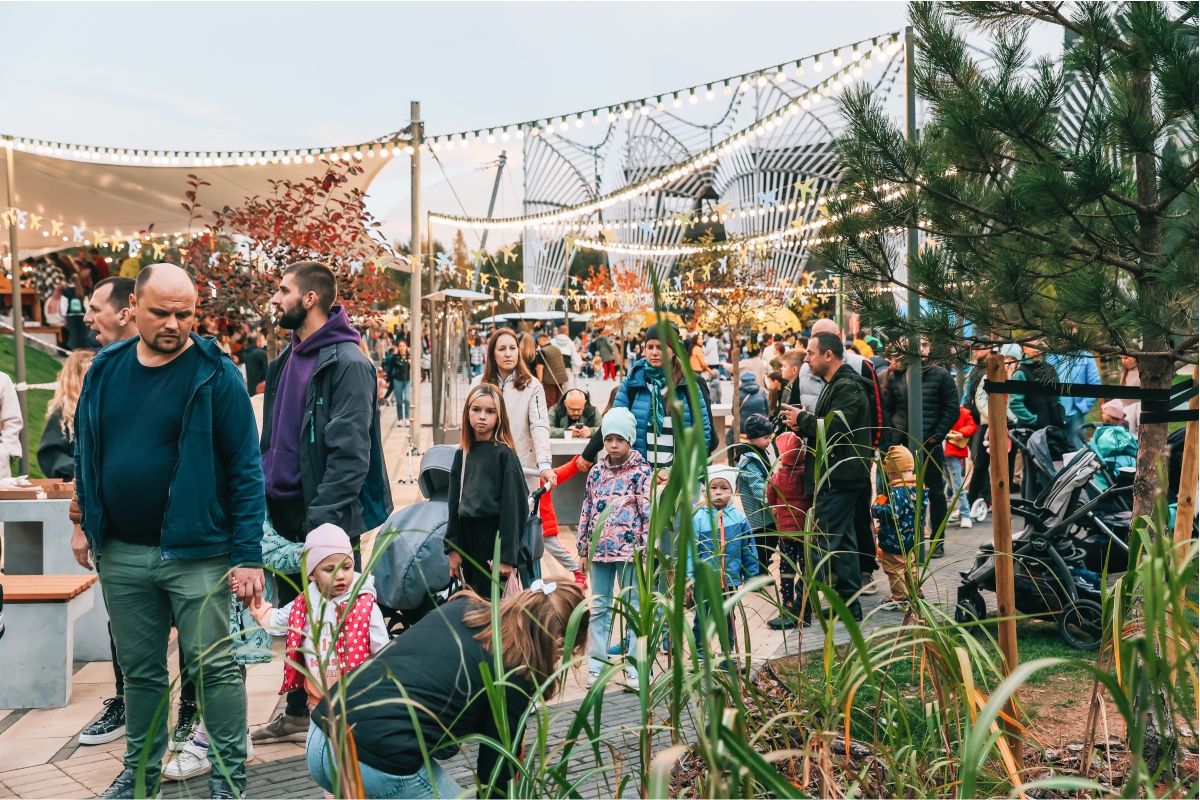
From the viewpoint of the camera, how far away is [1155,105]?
313 centimetres

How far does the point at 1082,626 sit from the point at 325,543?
3.83 meters

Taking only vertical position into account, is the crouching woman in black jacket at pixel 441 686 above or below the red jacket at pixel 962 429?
below

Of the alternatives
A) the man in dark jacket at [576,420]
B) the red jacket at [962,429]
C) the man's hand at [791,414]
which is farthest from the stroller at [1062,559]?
the man in dark jacket at [576,420]

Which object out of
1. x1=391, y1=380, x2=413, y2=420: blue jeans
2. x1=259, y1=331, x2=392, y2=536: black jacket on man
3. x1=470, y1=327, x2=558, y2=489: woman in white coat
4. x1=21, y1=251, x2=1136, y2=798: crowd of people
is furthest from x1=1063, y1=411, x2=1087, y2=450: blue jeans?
x1=391, y1=380, x2=413, y2=420: blue jeans

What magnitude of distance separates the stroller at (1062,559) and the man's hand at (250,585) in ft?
11.9

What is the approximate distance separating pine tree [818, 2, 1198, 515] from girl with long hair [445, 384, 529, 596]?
1.79 m

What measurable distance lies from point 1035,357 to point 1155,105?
3.06ft

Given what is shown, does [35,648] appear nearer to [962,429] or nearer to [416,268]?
[962,429]

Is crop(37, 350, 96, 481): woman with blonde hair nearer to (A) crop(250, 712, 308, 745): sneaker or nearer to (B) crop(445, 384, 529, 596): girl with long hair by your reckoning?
(B) crop(445, 384, 529, 596): girl with long hair

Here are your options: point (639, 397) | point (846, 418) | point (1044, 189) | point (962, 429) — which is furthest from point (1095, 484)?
point (1044, 189)

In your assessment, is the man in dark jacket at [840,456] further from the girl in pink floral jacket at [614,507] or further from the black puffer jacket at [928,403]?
the black puffer jacket at [928,403]

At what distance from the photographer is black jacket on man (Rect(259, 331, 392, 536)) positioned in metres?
3.99

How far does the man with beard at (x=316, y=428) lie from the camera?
405 cm

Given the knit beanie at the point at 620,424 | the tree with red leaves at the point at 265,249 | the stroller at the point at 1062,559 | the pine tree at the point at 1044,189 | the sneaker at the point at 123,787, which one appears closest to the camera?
the pine tree at the point at 1044,189
